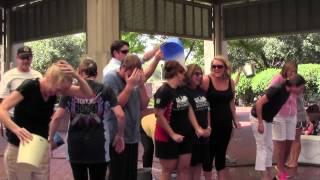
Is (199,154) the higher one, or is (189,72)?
(189,72)

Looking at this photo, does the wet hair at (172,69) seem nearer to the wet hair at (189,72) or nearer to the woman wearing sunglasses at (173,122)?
the woman wearing sunglasses at (173,122)

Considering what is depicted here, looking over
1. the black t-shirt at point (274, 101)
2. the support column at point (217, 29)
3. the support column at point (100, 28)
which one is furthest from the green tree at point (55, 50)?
the black t-shirt at point (274, 101)

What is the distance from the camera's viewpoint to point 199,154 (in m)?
6.61

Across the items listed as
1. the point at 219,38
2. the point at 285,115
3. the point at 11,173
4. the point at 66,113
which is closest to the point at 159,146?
the point at 66,113

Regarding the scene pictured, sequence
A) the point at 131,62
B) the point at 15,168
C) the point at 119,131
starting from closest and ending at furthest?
1. the point at 15,168
2. the point at 119,131
3. the point at 131,62

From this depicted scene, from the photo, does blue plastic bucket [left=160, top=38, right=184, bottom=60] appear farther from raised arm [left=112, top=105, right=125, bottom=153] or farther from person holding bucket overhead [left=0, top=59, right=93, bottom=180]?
person holding bucket overhead [left=0, top=59, right=93, bottom=180]

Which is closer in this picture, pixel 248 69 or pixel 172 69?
pixel 172 69

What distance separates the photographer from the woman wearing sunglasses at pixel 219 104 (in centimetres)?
684

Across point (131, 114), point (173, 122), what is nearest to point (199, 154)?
point (173, 122)

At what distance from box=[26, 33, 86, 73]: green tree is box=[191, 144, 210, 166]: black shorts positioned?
170 ft

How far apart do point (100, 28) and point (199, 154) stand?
1132 cm

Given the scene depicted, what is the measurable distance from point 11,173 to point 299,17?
60.0ft

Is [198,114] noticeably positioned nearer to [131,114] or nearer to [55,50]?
[131,114]

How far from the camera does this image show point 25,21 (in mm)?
24047
